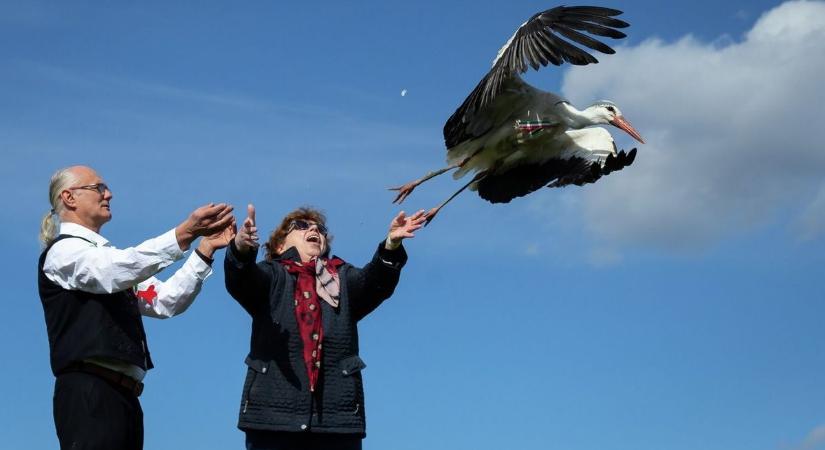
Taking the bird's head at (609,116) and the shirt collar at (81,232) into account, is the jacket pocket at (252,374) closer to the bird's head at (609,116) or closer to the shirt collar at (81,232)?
the shirt collar at (81,232)

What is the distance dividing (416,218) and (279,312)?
2.25 feet

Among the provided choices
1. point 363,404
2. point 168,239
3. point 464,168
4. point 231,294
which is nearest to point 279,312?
point 231,294

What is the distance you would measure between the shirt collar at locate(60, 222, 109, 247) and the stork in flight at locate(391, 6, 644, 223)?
287 cm

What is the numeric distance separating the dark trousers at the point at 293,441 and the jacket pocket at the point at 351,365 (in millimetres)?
249

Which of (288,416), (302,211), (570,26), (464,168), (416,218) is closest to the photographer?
(288,416)

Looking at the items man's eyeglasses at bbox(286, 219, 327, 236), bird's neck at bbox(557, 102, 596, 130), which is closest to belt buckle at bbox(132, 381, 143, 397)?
man's eyeglasses at bbox(286, 219, 327, 236)

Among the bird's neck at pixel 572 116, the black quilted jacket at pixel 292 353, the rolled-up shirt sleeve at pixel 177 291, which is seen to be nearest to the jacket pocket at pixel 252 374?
the black quilted jacket at pixel 292 353

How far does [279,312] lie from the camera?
4043 millimetres

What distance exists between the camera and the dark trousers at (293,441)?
392 centimetres

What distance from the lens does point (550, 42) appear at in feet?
20.0

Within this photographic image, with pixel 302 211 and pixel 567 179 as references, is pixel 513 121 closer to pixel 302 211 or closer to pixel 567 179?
pixel 567 179

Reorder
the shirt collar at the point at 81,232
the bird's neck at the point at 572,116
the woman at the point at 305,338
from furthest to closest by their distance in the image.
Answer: the bird's neck at the point at 572,116, the woman at the point at 305,338, the shirt collar at the point at 81,232

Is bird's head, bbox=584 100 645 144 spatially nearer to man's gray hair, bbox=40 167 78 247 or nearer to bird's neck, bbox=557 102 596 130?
bird's neck, bbox=557 102 596 130

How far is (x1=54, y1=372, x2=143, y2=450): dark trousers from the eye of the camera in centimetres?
338
